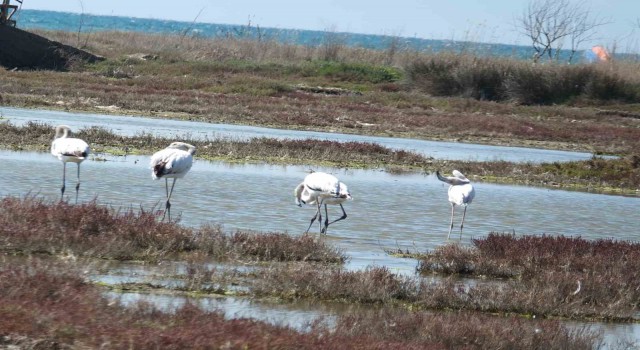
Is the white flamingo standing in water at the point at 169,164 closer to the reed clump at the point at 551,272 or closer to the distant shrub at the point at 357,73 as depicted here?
the reed clump at the point at 551,272

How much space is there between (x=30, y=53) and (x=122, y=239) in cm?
3526

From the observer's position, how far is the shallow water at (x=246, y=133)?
26031 mm

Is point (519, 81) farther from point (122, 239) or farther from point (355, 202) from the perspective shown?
point (122, 239)

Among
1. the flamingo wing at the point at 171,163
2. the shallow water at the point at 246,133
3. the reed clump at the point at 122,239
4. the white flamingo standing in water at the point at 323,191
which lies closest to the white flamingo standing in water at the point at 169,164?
the flamingo wing at the point at 171,163

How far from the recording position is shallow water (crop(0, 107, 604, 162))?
26031 mm

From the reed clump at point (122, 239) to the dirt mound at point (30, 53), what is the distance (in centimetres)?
3280

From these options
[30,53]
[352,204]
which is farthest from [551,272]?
[30,53]

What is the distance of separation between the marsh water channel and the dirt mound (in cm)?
2495

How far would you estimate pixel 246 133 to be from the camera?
2773 centimetres

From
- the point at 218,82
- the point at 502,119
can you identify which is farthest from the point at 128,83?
the point at 502,119

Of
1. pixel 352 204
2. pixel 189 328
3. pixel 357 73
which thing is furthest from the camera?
pixel 357 73

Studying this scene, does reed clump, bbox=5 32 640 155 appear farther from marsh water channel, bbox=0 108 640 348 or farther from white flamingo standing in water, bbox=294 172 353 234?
white flamingo standing in water, bbox=294 172 353 234

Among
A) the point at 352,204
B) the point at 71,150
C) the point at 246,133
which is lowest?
the point at 352,204

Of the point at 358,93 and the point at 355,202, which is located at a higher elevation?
the point at 358,93
